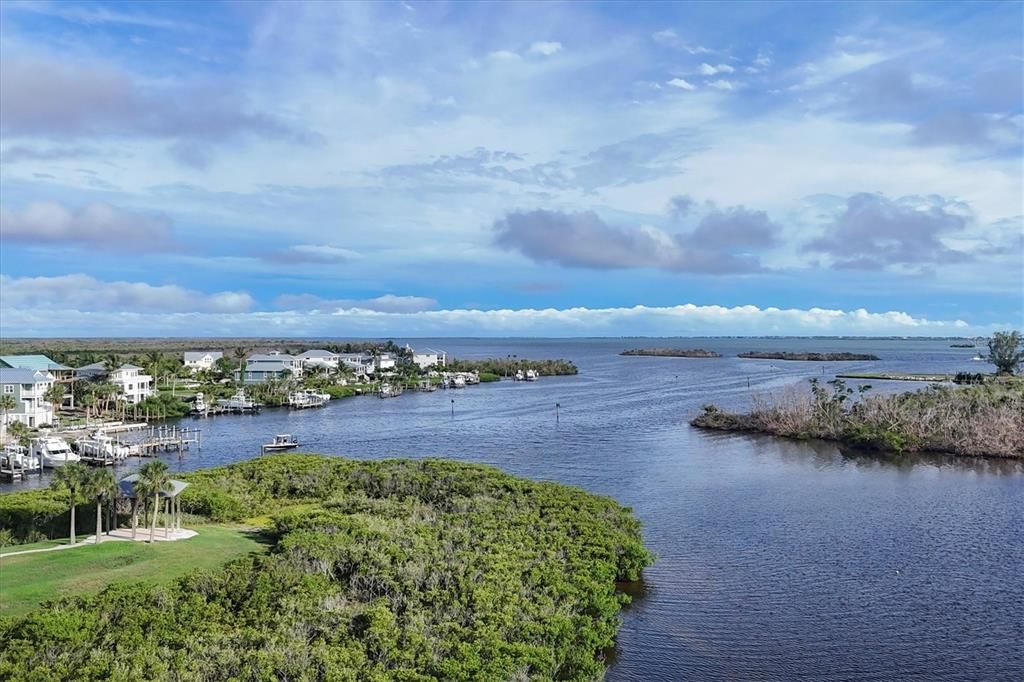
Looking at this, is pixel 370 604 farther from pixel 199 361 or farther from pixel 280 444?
pixel 199 361

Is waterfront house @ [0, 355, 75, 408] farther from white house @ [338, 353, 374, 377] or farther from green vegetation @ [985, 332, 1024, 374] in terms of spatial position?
green vegetation @ [985, 332, 1024, 374]

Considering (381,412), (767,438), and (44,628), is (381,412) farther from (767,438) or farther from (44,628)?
(44,628)

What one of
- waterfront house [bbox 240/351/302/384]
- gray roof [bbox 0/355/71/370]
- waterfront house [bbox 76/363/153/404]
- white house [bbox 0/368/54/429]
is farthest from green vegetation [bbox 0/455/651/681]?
waterfront house [bbox 240/351/302/384]

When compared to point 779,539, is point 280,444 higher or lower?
higher

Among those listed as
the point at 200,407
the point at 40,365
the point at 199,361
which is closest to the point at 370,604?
the point at 200,407

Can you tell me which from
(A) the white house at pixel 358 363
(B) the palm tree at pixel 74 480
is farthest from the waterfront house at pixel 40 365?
(B) the palm tree at pixel 74 480

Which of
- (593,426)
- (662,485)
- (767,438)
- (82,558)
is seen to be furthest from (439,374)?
(82,558)
